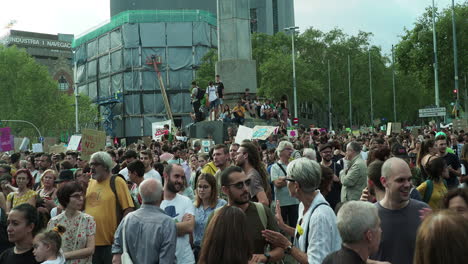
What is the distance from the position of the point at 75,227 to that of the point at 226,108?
65.7 ft

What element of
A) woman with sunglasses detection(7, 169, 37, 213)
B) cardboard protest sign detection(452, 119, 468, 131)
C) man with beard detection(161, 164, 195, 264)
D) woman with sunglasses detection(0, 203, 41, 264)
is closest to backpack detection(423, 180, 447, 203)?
man with beard detection(161, 164, 195, 264)

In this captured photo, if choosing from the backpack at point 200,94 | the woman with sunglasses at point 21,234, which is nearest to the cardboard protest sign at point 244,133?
the woman with sunglasses at point 21,234

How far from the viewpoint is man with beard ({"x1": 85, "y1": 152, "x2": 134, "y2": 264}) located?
720cm

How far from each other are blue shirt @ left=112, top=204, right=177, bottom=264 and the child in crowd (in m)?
0.60

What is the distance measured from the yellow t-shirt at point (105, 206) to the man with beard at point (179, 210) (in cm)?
85

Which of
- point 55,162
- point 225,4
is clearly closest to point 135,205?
point 55,162

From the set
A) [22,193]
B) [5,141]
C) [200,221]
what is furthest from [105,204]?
[5,141]

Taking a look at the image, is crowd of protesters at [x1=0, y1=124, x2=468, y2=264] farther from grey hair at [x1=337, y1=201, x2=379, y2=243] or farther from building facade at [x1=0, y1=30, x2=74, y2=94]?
building facade at [x1=0, y1=30, x2=74, y2=94]

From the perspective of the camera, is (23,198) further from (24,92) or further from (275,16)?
(275,16)

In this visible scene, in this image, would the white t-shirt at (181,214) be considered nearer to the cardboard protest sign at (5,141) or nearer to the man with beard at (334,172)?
the man with beard at (334,172)

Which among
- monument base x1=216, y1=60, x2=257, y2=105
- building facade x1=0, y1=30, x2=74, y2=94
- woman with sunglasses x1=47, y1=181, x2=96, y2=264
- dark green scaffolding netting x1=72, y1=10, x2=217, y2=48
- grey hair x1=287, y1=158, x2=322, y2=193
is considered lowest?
woman with sunglasses x1=47, y1=181, x2=96, y2=264

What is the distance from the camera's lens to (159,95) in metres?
62.0

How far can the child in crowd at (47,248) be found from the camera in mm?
5176

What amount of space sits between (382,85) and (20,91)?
39494 millimetres
